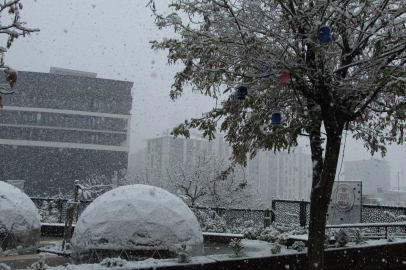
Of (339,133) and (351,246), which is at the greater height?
(339,133)

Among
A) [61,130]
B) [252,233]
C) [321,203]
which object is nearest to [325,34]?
[321,203]

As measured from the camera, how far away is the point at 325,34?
4.41 m

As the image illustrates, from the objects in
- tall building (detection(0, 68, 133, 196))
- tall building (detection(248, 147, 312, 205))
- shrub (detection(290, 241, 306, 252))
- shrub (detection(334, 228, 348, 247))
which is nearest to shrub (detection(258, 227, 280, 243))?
shrub (detection(334, 228, 348, 247))

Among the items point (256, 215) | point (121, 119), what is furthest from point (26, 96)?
point (256, 215)

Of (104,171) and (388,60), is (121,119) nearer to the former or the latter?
(104,171)

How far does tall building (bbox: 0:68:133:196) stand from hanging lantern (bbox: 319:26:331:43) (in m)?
48.6

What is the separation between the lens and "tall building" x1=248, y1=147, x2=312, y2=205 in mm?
98125

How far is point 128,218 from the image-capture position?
21.5 feet

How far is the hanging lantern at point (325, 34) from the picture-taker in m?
4.39

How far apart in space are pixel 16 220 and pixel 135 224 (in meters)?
3.66

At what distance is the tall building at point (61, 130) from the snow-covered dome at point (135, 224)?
44751 millimetres

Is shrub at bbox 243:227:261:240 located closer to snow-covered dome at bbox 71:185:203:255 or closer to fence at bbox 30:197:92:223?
snow-covered dome at bbox 71:185:203:255

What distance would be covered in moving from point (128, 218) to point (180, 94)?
2668mm

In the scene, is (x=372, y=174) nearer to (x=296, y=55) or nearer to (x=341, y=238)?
(x=341, y=238)
